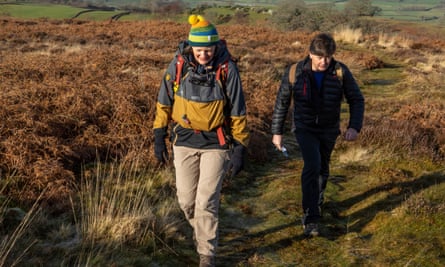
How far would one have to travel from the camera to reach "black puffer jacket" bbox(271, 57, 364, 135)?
427 cm

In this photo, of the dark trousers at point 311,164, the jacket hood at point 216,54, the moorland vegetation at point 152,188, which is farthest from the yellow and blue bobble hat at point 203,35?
the moorland vegetation at point 152,188

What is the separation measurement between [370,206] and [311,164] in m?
1.66

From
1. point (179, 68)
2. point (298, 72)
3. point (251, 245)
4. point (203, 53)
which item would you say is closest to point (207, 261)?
point (251, 245)

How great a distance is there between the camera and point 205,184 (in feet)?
12.1

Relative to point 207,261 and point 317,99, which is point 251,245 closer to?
point 207,261

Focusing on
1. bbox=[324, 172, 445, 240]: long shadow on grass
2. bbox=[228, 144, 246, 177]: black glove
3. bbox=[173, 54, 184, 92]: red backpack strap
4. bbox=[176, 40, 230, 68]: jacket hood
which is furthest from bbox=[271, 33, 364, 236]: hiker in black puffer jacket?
bbox=[173, 54, 184, 92]: red backpack strap

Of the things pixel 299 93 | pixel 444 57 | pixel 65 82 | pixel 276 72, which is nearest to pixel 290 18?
pixel 444 57

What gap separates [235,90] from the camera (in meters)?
3.53

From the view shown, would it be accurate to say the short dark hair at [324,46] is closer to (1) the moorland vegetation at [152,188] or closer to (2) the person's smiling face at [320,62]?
(2) the person's smiling face at [320,62]

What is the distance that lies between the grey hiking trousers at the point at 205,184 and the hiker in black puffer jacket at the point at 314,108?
1.07m

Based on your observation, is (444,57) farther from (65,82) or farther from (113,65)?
(65,82)

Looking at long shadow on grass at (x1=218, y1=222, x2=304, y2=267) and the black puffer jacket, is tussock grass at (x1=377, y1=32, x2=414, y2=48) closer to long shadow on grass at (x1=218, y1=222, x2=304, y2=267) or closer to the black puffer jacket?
the black puffer jacket

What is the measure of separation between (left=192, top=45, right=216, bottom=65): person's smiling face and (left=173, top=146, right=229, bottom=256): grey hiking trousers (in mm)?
823

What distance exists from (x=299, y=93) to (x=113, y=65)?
8.39 meters
